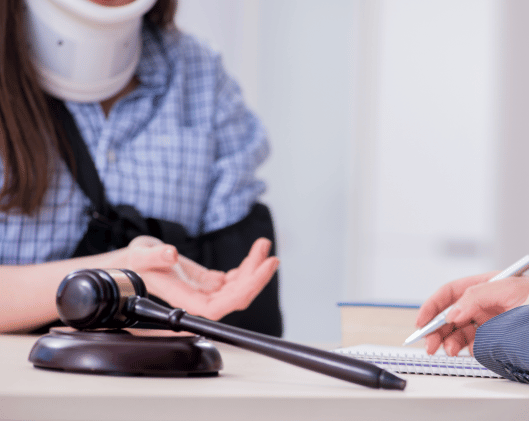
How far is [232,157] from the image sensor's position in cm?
112

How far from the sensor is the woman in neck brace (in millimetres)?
829

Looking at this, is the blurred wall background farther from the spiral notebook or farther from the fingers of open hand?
the spiral notebook

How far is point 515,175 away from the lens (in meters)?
2.86

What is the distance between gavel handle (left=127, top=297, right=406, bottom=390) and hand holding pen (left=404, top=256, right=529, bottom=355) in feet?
0.81

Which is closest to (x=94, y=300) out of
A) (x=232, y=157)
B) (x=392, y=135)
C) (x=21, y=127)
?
(x=21, y=127)

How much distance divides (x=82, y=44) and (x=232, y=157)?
1.11 ft

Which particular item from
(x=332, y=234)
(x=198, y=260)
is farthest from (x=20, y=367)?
(x=332, y=234)

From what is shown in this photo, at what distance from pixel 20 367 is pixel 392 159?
260 centimetres

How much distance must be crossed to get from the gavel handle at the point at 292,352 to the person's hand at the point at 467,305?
0.81ft

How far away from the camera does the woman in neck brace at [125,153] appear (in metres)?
0.83

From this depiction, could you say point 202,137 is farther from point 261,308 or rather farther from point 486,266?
point 486,266

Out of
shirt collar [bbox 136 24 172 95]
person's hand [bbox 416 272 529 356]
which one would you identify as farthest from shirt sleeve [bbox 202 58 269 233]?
person's hand [bbox 416 272 529 356]

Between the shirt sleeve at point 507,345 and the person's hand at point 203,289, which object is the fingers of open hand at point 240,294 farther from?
the shirt sleeve at point 507,345

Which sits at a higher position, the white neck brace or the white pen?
the white neck brace
